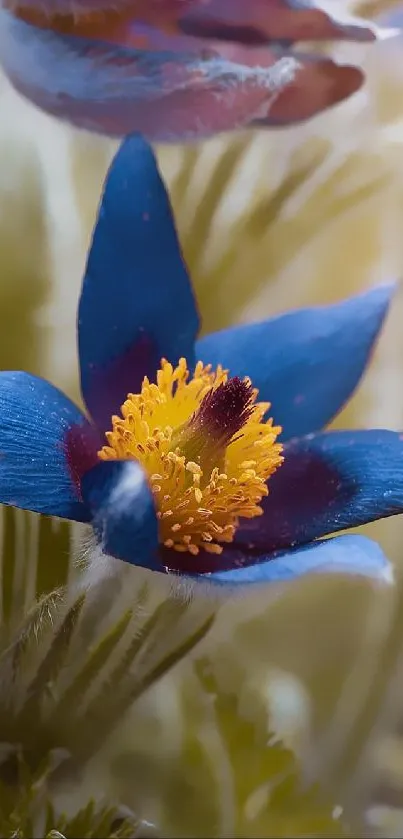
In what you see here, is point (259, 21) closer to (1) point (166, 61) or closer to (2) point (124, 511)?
(1) point (166, 61)

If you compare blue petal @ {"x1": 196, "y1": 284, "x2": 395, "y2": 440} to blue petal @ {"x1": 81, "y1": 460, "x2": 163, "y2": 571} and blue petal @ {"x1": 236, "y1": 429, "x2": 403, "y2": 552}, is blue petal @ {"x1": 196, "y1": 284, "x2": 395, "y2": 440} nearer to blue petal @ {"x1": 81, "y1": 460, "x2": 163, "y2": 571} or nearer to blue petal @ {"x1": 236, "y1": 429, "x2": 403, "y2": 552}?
blue petal @ {"x1": 236, "y1": 429, "x2": 403, "y2": 552}

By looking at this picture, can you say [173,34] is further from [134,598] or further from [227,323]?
[134,598]

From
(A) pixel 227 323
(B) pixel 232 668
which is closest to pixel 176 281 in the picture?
(A) pixel 227 323

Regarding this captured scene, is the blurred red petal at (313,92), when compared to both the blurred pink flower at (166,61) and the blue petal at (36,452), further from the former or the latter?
the blue petal at (36,452)

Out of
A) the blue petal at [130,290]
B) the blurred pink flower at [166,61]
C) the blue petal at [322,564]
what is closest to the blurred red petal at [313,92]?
the blurred pink flower at [166,61]

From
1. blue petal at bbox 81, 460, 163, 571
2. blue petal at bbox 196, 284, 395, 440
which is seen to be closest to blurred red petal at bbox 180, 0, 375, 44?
blue petal at bbox 196, 284, 395, 440

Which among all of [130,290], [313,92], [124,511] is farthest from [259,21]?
[124,511]
